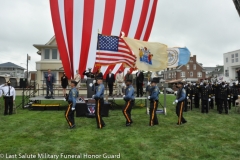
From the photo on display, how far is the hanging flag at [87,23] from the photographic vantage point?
12516mm

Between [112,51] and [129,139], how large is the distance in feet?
14.6

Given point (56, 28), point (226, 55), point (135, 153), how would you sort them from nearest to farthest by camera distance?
point (135, 153) < point (56, 28) < point (226, 55)

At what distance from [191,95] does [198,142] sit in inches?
301

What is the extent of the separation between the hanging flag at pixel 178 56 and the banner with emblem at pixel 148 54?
1.16 m

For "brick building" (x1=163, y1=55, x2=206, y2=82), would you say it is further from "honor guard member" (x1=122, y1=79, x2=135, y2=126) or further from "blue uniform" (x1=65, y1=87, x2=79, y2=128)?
"blue uniform" (x1=65, y1=87, x2=79, y2=128)

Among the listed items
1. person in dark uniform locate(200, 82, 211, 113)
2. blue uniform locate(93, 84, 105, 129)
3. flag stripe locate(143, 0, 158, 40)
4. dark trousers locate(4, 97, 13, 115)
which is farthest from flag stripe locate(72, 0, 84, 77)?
person in dark uniform locate(200, 82, 211, 113)

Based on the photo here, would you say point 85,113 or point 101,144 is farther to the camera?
point 85,113

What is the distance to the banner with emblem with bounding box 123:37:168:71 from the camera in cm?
943

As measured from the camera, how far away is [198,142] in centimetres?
594

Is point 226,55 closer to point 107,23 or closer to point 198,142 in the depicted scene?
point 107,23

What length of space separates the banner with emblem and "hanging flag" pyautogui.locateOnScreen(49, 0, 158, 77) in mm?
4158

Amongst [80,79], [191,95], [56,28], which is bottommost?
[191,95]

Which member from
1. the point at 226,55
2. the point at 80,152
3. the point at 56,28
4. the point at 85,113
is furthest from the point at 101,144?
the point at 226,55

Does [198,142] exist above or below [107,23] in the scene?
below
